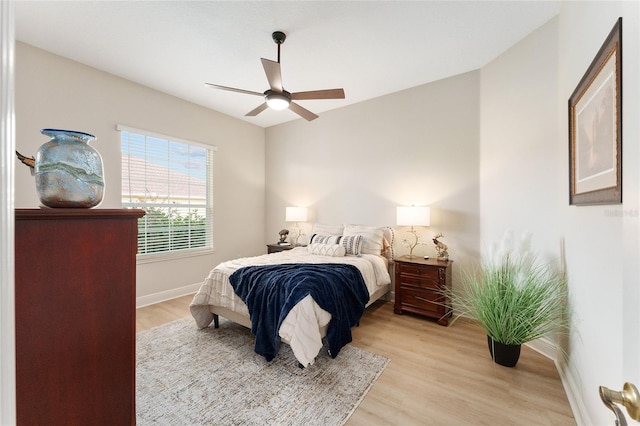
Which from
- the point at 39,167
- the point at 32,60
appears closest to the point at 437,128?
the point at 39,167

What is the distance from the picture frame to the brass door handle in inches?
36.5

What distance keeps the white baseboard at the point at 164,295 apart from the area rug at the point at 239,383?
3.35 feet

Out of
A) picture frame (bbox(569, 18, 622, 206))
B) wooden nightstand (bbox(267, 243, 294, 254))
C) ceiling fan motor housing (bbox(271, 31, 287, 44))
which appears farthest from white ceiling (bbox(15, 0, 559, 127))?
wooden nightstand (bbox(267, 243, 294, 254))

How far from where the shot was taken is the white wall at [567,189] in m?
0.55

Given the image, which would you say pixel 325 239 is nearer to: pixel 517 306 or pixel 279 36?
pixel 517 306

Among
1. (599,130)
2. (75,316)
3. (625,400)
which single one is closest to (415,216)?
(599,130)

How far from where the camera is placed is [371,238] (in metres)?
3.57

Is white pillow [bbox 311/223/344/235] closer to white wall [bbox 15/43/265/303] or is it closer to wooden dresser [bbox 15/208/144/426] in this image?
white wall [bbox 15/43/265/303]

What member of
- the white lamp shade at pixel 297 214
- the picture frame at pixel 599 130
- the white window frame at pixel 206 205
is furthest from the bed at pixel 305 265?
the picture frame at pixel 599 130

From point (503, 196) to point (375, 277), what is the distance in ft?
5.34

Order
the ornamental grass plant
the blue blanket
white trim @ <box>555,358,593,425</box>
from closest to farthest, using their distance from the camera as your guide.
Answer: white trim @ <box>555,358,593,425</box>
the ornamental grass plant
the blue blanket

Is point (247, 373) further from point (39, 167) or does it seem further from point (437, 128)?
point (437, 128)

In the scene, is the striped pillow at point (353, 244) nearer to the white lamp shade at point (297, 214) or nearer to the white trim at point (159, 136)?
the white lamp shade at point (297, 214)

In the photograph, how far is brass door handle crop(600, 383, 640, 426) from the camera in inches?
18.7
